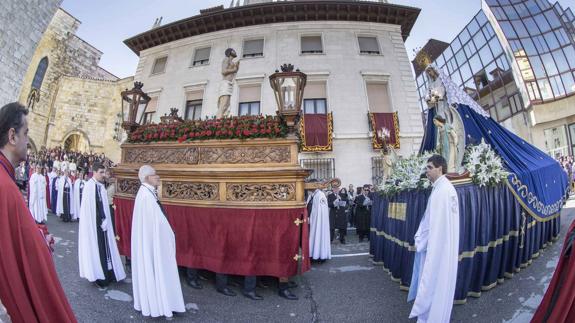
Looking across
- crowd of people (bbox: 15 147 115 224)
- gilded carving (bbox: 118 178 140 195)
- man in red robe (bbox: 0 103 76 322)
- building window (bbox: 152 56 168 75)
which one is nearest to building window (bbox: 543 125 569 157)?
gilded carving (bbox: 118 178 140 195)

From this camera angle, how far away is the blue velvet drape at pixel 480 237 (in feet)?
12.5

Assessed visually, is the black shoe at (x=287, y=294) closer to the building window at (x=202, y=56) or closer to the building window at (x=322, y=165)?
the building window at (x=322, y=165)

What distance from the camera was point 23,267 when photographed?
61.1 inches

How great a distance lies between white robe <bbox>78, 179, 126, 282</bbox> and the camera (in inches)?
171

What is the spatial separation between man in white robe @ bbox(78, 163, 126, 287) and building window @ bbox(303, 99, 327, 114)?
10475mm

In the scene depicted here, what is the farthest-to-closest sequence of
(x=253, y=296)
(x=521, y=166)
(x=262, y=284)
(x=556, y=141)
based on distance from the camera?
1. (x=556, y=141)
2. (x=521, y=166)
3. (x=262, y=284)
4. (x=253, y=296)

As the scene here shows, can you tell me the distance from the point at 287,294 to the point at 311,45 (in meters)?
13.7

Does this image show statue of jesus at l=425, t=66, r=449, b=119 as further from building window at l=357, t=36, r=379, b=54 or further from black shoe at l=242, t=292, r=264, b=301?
building window at l=357, t=36, r=379, b=54

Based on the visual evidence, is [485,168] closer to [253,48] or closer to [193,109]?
[253,48]

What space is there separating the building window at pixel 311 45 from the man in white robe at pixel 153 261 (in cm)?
1323

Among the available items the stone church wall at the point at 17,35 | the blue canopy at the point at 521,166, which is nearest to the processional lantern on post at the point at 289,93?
the blue canopy at the point at 521,166

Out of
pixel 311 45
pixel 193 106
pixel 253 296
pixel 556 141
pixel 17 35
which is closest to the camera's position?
pixel 253 296

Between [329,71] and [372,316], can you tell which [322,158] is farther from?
[372,316]

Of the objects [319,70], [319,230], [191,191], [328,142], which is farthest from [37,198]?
[319,70]
